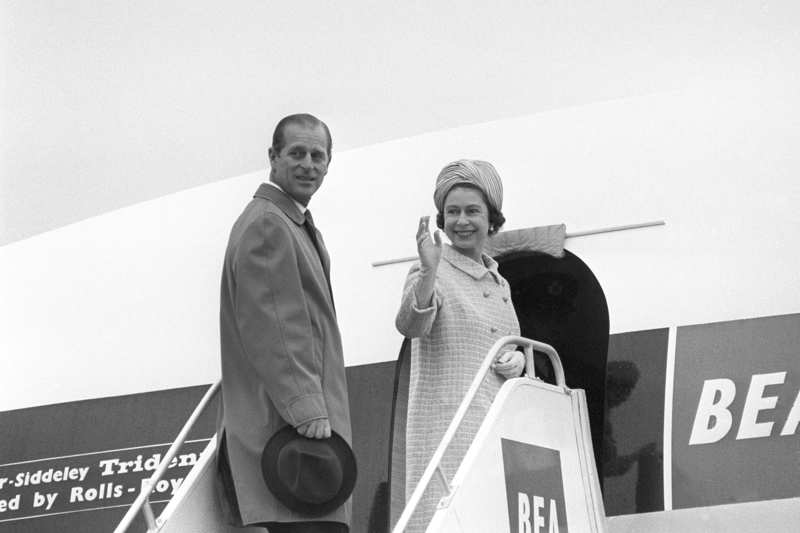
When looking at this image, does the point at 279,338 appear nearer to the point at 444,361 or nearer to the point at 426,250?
the point at 426,250

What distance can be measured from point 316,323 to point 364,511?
164 cm

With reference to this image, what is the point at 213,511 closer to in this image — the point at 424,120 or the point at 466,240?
the point at 466,240

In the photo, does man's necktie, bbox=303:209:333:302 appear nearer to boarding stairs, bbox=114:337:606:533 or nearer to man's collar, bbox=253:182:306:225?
man's collar, bbox=253:182:306:225

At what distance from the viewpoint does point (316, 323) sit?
9.14 feet

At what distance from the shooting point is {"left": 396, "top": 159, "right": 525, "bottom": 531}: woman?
3.25m

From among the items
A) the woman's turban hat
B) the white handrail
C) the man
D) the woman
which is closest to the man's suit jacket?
the man

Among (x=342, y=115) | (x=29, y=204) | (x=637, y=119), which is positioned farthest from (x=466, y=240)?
(x=29, y=204)

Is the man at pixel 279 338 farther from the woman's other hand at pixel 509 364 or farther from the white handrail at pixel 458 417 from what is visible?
the woman's other hand at pixel 509 364

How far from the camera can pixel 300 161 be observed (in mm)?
2939

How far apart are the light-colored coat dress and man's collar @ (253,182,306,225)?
0.47m

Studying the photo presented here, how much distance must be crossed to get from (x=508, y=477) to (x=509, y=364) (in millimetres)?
334

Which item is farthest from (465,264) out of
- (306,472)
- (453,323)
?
(306,472)

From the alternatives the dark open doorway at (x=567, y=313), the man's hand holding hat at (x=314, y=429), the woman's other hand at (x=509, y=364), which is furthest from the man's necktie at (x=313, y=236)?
the dark open doorway at (x=567, y=313)

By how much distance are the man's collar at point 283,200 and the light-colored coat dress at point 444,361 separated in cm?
47
